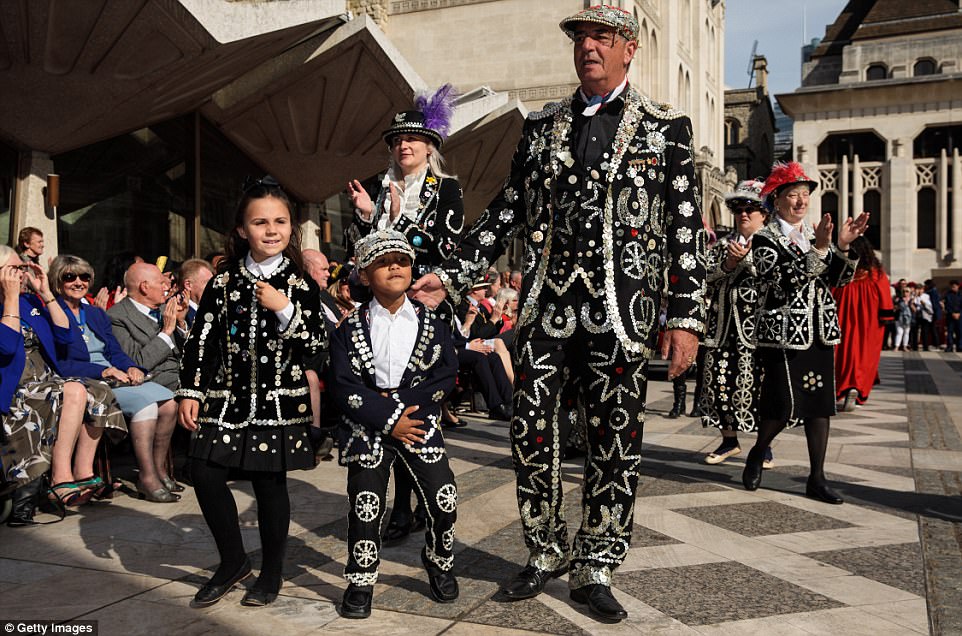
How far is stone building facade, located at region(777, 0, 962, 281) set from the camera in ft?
130

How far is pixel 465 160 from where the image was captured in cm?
2128

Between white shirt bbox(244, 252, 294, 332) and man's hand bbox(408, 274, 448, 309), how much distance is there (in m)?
0.52

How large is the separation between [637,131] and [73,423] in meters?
3.75

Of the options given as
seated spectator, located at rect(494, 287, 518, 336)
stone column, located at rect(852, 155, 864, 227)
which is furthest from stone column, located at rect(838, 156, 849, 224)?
seated spectator, located at rect(494, 287, 518, 336)

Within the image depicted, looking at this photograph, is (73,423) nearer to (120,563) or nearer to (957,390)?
(120,563)

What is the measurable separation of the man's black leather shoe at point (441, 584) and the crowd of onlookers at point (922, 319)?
23.4 m

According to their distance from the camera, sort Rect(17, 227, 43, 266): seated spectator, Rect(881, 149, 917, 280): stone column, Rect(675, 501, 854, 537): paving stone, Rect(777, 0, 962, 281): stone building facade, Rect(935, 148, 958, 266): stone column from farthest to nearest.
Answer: Rect(881, 149, 917, 280): stone column → Rect(777, 0, 962, 281): stone building facade → Rect(935, 148, 958, 266): stone column → Rect(17, 227, 43, 266): seated spectator → Rect(675, 501, 854, 537): paving stone

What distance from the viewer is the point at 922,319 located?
82.6ft

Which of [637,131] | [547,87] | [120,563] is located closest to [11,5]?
[120,563]

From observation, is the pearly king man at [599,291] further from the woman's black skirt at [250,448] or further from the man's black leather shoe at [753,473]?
the man's black leather shoe at [753,473]

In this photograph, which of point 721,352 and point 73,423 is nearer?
point 73,423

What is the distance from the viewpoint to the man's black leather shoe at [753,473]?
5719 mm

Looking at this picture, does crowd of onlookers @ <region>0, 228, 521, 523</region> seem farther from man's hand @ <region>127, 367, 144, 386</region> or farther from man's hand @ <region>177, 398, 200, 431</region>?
man's hand @ <region>177, 398, 200, 431</region>

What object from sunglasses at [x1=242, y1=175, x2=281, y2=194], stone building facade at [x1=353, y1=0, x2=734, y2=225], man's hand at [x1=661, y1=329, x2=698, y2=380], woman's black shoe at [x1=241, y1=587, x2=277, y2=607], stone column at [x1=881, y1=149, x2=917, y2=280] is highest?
stone building facade at [x1=353, y1=0, x2=734, y2=225]
